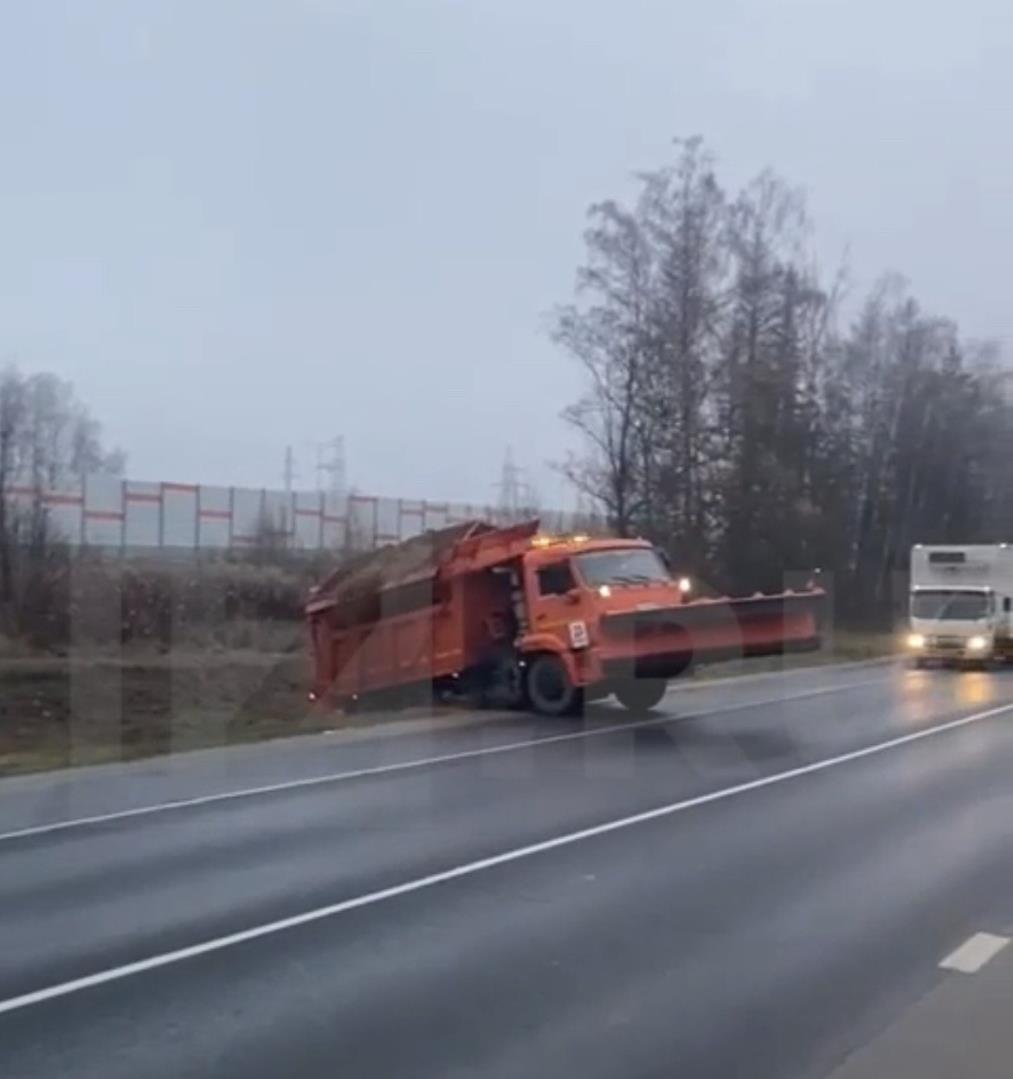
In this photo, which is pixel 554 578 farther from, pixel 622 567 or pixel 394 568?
pixel 394 568

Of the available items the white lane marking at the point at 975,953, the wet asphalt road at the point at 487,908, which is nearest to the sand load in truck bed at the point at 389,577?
the wet asphalt road at the point at 487,908

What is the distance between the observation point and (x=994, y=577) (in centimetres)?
4219

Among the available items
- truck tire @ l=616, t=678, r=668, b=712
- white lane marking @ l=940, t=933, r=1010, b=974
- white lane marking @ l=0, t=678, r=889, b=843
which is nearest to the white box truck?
white lane marking @ l=0, t=678, r=889, b=843

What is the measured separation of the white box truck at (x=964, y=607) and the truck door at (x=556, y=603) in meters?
16.8

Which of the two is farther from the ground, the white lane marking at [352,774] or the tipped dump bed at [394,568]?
the tipped dump bed at [394,568]

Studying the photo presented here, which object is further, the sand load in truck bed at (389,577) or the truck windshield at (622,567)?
the sand load in truck bed at (389,577)

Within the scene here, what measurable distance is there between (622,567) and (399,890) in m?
16.2

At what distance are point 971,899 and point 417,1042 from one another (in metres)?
5.01

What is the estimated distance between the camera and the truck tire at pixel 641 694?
1069 inches

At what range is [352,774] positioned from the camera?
746 inches

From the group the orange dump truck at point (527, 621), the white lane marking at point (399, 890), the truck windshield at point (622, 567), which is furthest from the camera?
Answer: the truck windshield at point (622, 567)

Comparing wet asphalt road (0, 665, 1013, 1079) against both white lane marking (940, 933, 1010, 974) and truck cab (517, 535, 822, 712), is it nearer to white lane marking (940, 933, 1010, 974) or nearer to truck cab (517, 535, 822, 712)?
white lane marking (940, 933, 1010, 974)

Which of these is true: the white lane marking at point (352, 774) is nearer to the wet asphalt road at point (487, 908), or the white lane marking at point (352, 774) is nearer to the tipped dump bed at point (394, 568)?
the wet asphalt road at point (487, 908)

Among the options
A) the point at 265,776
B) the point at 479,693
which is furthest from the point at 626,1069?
the point at 479,693
